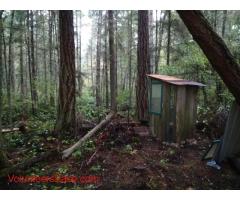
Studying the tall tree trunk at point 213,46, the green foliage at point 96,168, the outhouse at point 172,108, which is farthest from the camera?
the outhouse at point 172,108

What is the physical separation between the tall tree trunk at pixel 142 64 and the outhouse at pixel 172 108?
170cm

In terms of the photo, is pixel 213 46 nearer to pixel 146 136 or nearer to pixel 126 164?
pixel 126 164

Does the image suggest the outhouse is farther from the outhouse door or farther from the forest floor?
the forest floor

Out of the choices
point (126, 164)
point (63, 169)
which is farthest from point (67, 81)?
point (126, 164)

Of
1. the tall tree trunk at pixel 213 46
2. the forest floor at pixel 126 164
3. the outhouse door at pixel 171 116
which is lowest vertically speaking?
the forest floor at pixel 126 164

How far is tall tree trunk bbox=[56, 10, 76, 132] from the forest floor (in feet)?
2.01

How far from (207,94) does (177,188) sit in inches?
325

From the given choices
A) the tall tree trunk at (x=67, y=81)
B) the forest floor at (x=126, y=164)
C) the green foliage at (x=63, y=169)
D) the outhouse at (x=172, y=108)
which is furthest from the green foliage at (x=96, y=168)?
the outhouse at (x=172, y=108)

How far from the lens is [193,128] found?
24.2 feet

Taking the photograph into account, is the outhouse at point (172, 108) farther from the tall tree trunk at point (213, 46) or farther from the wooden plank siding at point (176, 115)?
the tall tree trunk at point (213, 46)

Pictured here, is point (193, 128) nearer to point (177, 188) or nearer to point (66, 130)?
point (177, 188)

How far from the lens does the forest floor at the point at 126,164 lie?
4.39 meters

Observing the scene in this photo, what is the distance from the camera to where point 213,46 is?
430 centimetres

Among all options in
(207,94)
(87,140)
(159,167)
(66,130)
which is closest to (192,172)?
(159,167)
